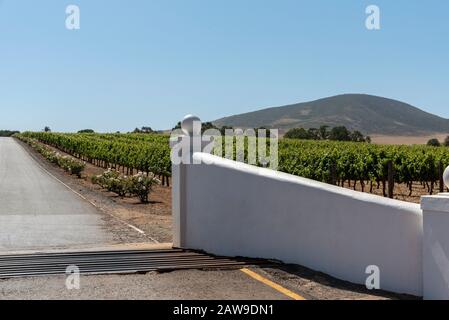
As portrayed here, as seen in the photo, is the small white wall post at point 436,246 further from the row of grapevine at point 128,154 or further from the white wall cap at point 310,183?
the row of grapevine at point 128,154

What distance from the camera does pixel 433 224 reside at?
6125 millimetres

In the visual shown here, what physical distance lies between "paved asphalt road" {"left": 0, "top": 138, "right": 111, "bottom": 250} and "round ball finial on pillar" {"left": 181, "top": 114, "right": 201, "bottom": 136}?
13.7 feet

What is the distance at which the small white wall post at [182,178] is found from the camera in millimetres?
9773

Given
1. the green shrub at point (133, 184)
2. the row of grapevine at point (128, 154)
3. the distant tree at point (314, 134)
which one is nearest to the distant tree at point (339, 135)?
the distant tree at point (314, 134)

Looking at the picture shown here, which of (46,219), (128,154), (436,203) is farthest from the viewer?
→ (128,154)

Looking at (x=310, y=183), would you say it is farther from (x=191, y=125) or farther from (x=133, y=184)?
(x=133, y=184)

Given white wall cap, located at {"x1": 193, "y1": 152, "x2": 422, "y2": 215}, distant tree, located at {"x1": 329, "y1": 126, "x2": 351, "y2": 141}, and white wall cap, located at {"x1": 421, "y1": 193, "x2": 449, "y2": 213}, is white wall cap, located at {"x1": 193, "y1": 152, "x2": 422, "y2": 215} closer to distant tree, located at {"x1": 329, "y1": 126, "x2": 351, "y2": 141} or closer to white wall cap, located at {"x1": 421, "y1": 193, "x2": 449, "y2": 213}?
white wall cap, located at {"x1": 421, "y1": 193, "x2": 449, "y2": 213}

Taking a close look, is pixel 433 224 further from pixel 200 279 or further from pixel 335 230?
pixel 200 279

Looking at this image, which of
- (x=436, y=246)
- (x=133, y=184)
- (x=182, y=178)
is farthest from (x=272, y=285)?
(x=133, y=184)

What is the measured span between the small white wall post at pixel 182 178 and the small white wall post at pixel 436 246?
4.46 meters

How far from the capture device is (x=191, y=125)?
9.72 meters

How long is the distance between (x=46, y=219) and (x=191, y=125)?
9237 mm
